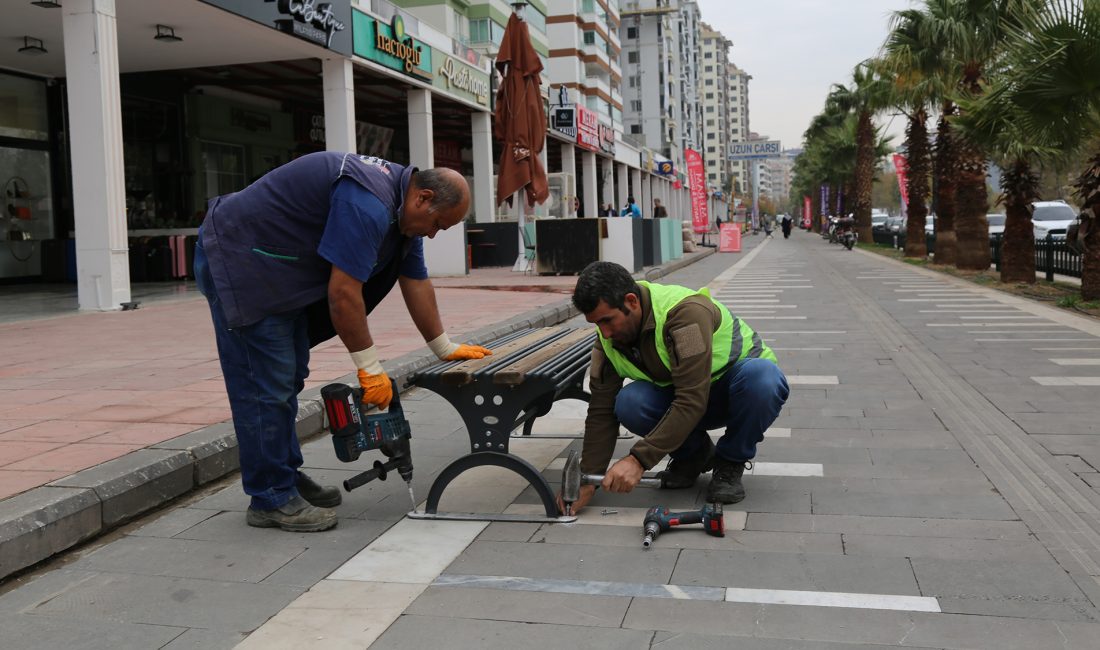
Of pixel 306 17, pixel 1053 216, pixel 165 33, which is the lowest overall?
pixel 1053 216

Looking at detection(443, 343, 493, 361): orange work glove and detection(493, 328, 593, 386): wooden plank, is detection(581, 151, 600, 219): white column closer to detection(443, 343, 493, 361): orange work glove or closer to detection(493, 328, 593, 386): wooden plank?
detection(493, 328, 593, 386): wooden plank

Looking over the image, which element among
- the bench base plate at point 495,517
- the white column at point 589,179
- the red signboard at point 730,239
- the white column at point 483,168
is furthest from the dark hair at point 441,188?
the red signboard at point 730,239

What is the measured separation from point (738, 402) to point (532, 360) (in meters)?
0.90

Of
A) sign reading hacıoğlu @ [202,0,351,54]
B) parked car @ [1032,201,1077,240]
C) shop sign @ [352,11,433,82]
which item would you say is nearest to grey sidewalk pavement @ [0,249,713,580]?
sign reading hacıoğlu @ [202,0,351,54]

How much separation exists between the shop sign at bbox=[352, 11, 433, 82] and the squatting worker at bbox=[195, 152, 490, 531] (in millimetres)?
15162

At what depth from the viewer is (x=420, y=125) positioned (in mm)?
21688

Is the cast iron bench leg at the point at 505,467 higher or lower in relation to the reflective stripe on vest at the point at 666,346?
lower

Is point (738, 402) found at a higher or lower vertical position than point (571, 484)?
higher

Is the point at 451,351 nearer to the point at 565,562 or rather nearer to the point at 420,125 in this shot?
the point at 565,562

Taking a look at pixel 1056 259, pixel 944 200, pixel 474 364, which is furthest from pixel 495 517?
pixel 944 200

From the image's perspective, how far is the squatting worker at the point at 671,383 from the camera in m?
3.72

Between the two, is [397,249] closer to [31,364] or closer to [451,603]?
[451,603]

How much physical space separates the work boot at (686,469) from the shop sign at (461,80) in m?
18.7

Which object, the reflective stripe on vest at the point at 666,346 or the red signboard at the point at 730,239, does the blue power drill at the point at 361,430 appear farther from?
the red signboard at the point at 730,239
